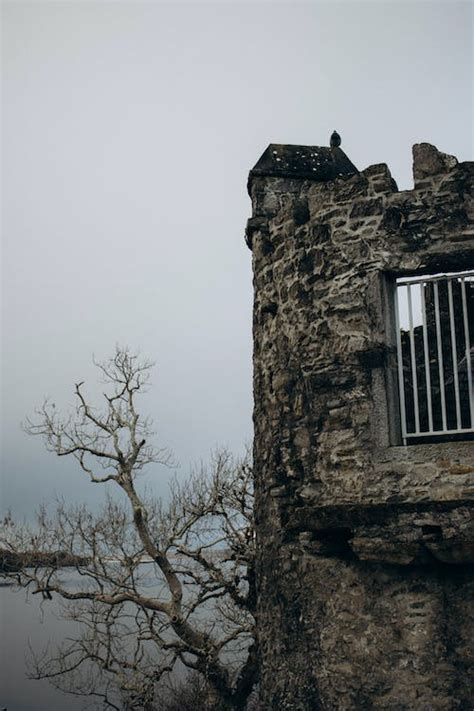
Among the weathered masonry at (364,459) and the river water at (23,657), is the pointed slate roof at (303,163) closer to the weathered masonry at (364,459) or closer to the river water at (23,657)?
the weathered masonry at (364,459)

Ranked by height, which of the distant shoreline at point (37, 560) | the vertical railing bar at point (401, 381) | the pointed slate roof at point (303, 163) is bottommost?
the distant shoreline at point (37, 560)

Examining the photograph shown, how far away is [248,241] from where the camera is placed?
971 cm

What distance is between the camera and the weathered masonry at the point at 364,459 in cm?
691

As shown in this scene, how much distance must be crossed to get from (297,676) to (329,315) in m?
3.34

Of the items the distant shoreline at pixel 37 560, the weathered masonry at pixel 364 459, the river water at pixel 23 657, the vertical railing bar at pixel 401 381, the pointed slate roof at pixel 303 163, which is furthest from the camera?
the river water at pixel 23 657

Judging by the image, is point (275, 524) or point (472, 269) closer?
point (472, 269)

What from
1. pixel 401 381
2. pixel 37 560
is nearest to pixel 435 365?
pixel 401 381

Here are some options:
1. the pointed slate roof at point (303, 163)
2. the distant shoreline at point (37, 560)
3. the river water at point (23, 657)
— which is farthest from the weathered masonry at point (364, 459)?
the river water at point (23, 657)

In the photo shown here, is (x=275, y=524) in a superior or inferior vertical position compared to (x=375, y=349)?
inferior

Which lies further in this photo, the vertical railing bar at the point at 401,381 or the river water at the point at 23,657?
the river water at the point at 23,657

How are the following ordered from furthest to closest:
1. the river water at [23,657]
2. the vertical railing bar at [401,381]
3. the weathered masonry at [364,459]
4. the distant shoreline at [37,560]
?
the river water at [23,657]
the distant shoreline at [37,560]
the vertical railing bar at [401,381]
the weathered masonry at [364,459]

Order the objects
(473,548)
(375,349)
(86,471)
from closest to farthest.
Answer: (473,548)
(375,349)
(86,471)

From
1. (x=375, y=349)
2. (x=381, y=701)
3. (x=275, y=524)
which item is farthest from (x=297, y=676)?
(x=375, y=349)

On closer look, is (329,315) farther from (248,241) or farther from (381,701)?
(381,701)
